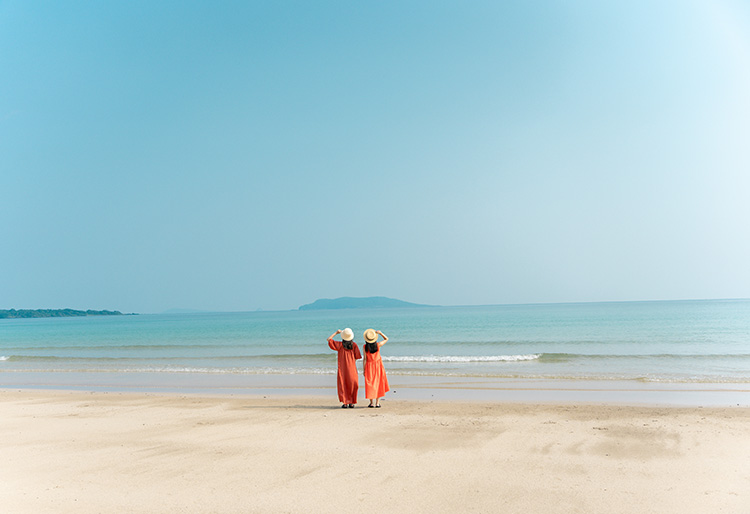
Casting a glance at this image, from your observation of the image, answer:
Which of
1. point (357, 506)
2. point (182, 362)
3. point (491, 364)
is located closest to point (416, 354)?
point (491, 364)

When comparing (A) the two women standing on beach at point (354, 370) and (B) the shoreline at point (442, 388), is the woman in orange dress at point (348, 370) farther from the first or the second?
(B) the shoreline at point (442, 388)

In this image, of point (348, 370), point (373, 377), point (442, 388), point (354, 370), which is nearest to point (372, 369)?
point (373, 377)

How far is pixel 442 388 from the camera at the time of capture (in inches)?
589

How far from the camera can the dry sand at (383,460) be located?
5.44 meters

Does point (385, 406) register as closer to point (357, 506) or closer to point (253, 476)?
point (253, 476)

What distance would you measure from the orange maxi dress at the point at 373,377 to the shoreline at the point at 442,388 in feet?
4.39

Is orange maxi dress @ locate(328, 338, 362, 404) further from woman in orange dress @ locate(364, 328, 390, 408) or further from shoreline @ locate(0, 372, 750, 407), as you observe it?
shoreline @ locate(0, 372, 750, 407)

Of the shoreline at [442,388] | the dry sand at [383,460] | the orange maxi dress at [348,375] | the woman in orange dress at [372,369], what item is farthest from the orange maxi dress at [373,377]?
the shoreline at [442,388]

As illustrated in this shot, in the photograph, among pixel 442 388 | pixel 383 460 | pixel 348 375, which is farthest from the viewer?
pixel 442 388

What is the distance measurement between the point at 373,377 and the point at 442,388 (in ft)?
13.0

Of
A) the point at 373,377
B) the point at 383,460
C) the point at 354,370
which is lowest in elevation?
the point at 383,460

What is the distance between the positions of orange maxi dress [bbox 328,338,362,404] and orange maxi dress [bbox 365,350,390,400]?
0.23 metres

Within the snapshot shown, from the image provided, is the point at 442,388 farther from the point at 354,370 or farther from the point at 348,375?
the point at 348,375

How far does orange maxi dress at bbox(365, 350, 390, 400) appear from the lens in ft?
37.8
